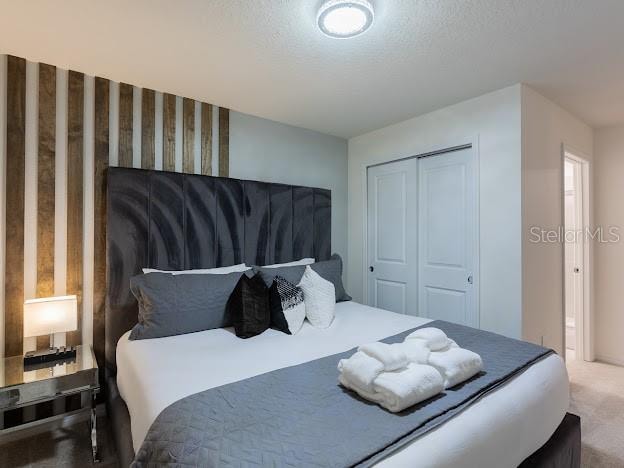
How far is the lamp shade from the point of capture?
1.93m

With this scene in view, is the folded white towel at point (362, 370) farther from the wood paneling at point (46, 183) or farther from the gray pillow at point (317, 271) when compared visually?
the wood paneling at point (46, 183)

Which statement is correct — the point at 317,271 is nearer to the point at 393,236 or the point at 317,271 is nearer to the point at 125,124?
the point at 393,236

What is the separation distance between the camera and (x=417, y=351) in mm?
1413

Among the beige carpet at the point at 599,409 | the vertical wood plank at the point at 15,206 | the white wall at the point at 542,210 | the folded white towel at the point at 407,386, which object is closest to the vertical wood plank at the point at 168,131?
the vertical wood plank at the point at 15,206

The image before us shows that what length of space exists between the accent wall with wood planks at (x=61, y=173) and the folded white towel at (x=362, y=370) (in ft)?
6.38

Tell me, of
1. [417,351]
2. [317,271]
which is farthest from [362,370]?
[317,271]

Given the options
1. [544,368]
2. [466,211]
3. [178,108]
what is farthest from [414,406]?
[178,108]

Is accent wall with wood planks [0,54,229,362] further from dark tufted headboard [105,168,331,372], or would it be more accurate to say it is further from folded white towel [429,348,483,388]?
folded white towel [429,348,483,388]

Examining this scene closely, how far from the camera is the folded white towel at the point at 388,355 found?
49.9 inches

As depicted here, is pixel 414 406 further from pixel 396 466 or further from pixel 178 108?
pixel 178 108

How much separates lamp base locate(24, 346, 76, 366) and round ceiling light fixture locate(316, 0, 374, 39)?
2.45 m

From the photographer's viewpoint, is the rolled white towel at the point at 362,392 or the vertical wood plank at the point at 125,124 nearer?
the rolled white towel at the point at 362,392

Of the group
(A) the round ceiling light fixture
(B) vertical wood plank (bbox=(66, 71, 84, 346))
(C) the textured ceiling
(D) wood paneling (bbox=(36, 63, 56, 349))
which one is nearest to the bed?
(B) vertical wood plank (bbox=(66, 71, 84, 346))

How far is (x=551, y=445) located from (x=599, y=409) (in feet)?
Result: 5.13
